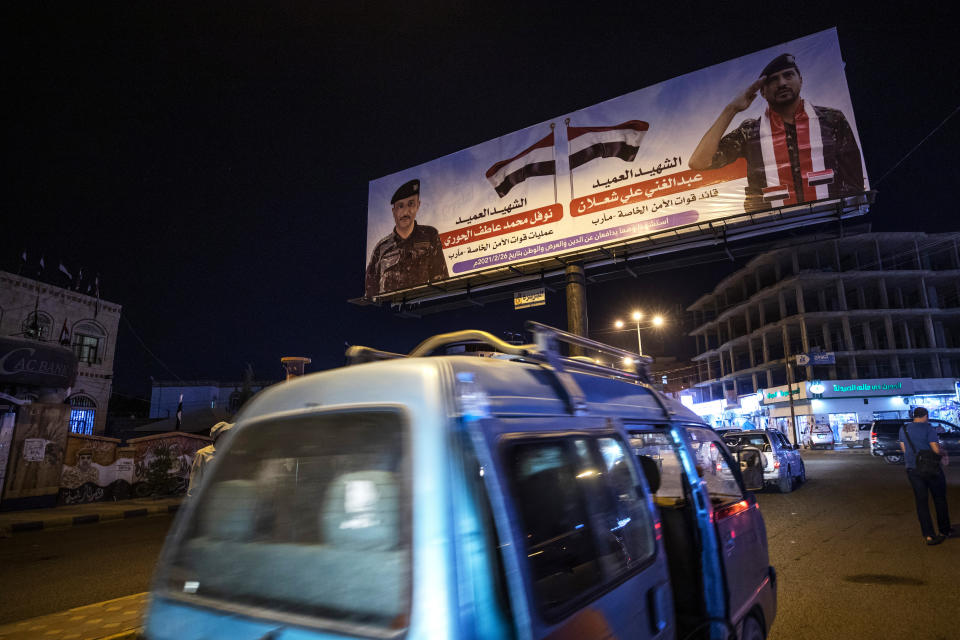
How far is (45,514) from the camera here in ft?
41.9

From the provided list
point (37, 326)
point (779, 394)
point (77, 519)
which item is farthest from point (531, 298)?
point (779, 394)

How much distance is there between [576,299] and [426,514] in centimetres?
1205

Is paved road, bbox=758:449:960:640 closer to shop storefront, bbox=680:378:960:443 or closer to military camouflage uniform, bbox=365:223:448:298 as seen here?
military camouflage uniform, bbox=365:223:448:298

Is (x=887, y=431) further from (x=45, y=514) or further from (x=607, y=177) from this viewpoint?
(x=45, y=514)

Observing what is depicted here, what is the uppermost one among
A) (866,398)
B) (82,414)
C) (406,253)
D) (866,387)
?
(406,253)

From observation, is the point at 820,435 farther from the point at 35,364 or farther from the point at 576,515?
the point at 576,515

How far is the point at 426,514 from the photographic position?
1.50 meters

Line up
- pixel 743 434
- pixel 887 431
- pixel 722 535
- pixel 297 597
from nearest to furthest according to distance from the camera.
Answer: pixel 297 597
pixel 722 535
pixel 743 434
pixel 887 431

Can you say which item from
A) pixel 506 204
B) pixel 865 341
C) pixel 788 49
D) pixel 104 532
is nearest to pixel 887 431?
pixel 788 49

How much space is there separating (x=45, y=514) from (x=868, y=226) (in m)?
20.6

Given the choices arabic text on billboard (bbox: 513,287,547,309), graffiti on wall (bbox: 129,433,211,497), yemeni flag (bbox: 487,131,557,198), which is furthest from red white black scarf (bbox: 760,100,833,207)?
graffiti on wall (bbox: 129,433,211,497)

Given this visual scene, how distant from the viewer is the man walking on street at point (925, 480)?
278 inches

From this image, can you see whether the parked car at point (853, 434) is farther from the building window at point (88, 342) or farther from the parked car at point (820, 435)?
the building window at point (88, 342)

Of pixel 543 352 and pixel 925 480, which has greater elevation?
pixel 543 352
